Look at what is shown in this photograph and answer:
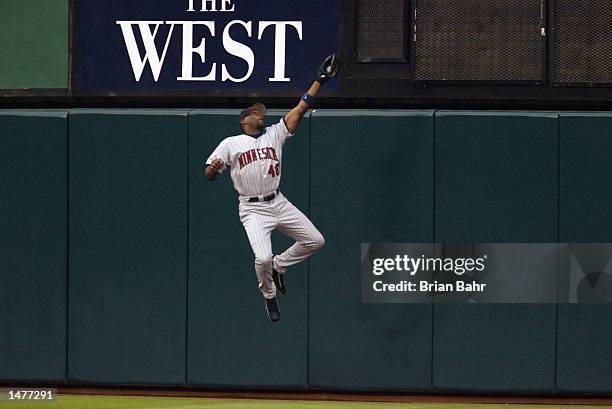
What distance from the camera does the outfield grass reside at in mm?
14875

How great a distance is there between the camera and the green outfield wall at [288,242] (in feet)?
50.1

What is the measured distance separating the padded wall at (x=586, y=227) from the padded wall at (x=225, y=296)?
2652mm

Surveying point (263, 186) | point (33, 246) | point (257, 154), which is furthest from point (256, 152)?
point (33, 246)

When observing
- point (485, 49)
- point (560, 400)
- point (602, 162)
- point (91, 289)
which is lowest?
point (560, 400)

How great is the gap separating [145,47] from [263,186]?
8.97ft

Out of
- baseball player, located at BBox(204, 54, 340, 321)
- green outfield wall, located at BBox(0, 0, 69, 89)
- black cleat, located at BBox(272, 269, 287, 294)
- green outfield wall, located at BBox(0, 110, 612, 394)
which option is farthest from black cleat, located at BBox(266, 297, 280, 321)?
green outfield wall, located at BBox(0, 0, 69, 89)

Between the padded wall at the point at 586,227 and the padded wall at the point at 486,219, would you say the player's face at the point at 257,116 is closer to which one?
the padded wall at the point at 486,219

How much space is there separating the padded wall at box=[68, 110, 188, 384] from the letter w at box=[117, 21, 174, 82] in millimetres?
439

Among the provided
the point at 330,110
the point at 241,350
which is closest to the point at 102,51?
the point at 330,110

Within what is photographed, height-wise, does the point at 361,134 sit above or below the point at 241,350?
above

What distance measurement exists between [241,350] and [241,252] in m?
0.98

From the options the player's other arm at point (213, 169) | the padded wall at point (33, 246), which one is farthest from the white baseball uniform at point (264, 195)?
the padded wall at point (33, 246)

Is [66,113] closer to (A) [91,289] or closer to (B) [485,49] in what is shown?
(A) [91,289]

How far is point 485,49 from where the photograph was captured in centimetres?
1491
